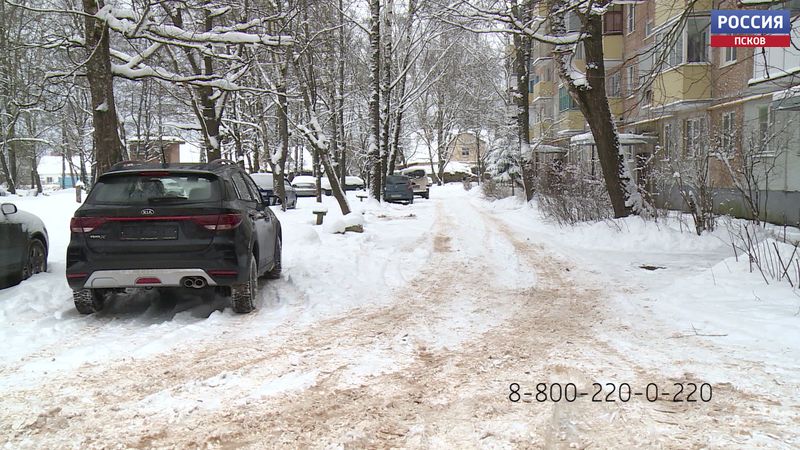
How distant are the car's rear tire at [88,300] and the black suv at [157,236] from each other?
0.03ft

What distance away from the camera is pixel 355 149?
47688mm

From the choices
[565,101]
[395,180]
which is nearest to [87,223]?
[395,180]

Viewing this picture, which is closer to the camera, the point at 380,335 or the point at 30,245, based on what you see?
the point at 380,335

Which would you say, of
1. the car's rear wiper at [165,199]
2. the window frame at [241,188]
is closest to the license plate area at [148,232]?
the car's rear wiper at [165,199]

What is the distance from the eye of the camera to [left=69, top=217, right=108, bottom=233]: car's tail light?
6.05 metres

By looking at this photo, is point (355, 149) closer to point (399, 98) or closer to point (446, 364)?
point (399, 98)

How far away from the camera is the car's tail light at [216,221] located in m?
6.13

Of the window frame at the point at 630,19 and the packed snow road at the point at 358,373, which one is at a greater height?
the window frame at the point at 630,19

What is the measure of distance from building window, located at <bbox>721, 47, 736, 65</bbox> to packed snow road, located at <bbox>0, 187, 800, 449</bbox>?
15.5m

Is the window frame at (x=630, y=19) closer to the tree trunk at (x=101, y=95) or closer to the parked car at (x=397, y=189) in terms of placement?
the parked car at (x=397, y=189)

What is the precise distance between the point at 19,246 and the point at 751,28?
10.6 m

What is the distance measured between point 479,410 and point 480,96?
4295cm

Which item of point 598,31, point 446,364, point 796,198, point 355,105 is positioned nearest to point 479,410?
point 446,364

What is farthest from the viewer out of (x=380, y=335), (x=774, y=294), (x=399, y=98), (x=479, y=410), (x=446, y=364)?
(x=399, y=98)
